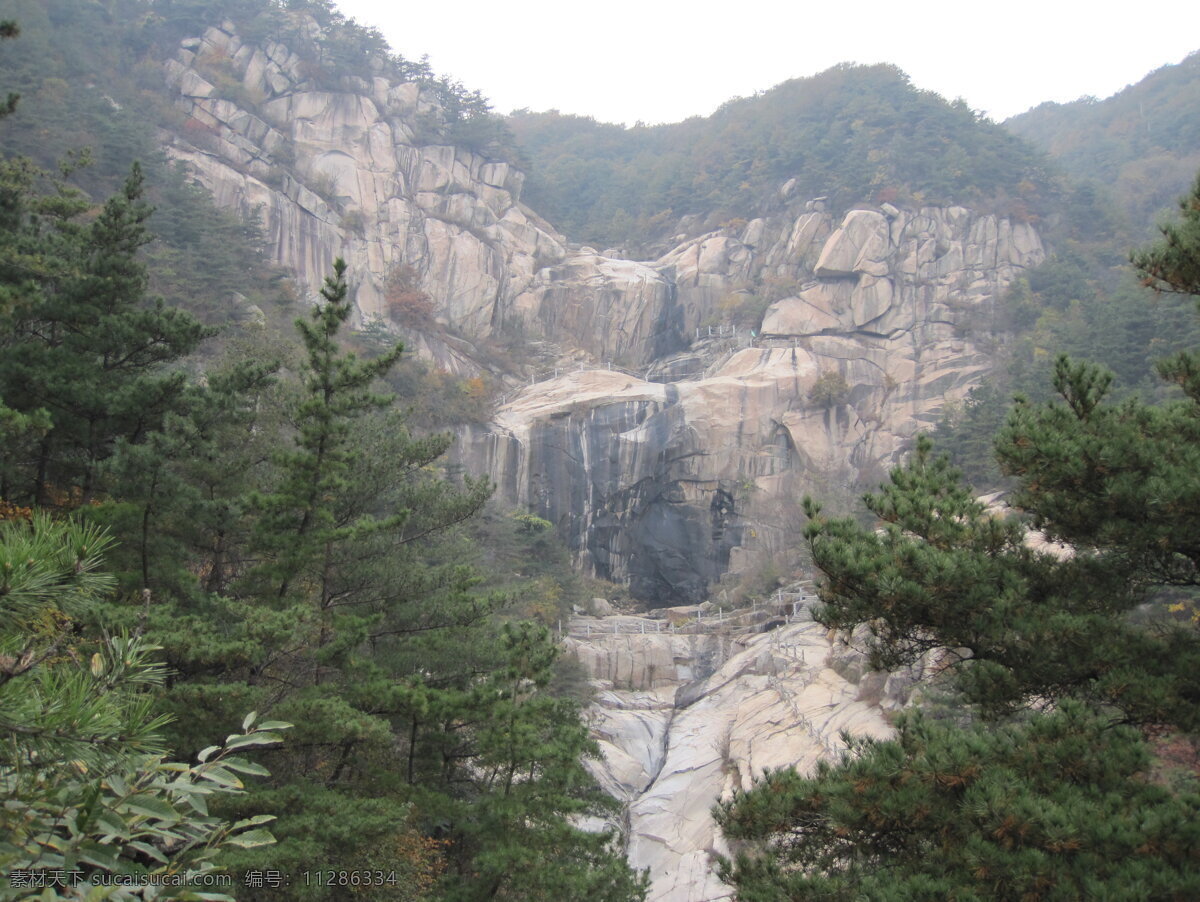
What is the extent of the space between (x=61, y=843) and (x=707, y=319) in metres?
32.6

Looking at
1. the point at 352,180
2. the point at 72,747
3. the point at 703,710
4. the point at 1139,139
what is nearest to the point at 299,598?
the point at 72,747

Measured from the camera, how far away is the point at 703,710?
717 inches

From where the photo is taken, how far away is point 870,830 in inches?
170

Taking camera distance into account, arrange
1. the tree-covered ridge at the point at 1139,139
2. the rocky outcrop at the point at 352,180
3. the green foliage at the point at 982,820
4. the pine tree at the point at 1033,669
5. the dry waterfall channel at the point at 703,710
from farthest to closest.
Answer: the tree-covered ridge at the point at 1139,139 → the rocky outcrop at the point at 352,180 → the dry waterfall channel at the point at 703,710 → the pine tree at the point at 1033,669 → the green foliage at the point at 982,820

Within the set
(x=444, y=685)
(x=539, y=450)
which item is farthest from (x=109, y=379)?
(x=539, y=450)

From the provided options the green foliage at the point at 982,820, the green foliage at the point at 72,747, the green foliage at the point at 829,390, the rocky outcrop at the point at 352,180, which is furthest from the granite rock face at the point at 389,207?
the green foliage at the point at 72,747

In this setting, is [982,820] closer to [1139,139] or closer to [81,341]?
[81,341]

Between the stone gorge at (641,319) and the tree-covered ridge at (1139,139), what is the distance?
7.98m

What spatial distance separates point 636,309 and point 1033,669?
30.5 meters

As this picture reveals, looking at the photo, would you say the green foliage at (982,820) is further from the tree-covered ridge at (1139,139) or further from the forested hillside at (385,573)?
the tree-covered ridge at (1139,139)

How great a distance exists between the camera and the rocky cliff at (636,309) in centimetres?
2788

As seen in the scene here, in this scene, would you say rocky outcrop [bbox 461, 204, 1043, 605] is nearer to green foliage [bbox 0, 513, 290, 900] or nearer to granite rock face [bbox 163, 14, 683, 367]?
granite rock face [bbox 163, 14, 683, 367]

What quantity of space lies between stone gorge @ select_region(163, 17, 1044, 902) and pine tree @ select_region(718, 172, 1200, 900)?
1635 centimetres

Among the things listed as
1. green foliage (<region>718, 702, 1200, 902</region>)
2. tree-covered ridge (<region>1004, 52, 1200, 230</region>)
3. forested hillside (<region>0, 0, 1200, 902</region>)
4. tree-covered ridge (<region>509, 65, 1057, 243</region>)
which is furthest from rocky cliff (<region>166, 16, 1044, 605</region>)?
green foliage (<region>718, 702, 1200, 902</region>)
